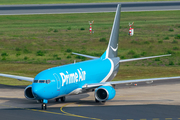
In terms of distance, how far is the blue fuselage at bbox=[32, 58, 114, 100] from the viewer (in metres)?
33.0

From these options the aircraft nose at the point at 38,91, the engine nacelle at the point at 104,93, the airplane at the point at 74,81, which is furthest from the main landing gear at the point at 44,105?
the engine nacelle at the point at 104,93

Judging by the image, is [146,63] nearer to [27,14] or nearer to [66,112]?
[66,112]

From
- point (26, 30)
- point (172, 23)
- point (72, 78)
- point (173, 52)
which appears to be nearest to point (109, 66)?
point (72, 78)

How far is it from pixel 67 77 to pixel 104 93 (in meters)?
4.44

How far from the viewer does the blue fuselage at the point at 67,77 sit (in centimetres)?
3303

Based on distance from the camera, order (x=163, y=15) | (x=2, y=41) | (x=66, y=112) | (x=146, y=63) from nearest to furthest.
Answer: (x=66, y=112), (x=146, y=63), (x=2, y=41), (x=163, y=15)

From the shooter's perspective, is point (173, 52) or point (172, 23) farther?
point (172, 23)

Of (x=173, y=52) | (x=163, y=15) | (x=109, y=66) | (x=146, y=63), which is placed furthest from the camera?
(x=163, y=15)

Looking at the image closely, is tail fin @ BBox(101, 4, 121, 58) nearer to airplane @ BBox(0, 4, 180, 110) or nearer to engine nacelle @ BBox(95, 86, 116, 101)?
airplane @ BBox(0, 4, 180, 110)

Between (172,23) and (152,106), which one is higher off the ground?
(172,23)

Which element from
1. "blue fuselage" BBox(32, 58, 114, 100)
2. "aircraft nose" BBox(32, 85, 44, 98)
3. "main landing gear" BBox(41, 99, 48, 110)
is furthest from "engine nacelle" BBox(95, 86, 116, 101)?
"aircraft nose" BBox(32, 85, 44, 98)

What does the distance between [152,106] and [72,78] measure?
8.71 m

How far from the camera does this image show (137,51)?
77688mm

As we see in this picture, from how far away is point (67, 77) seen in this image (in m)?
35.5
